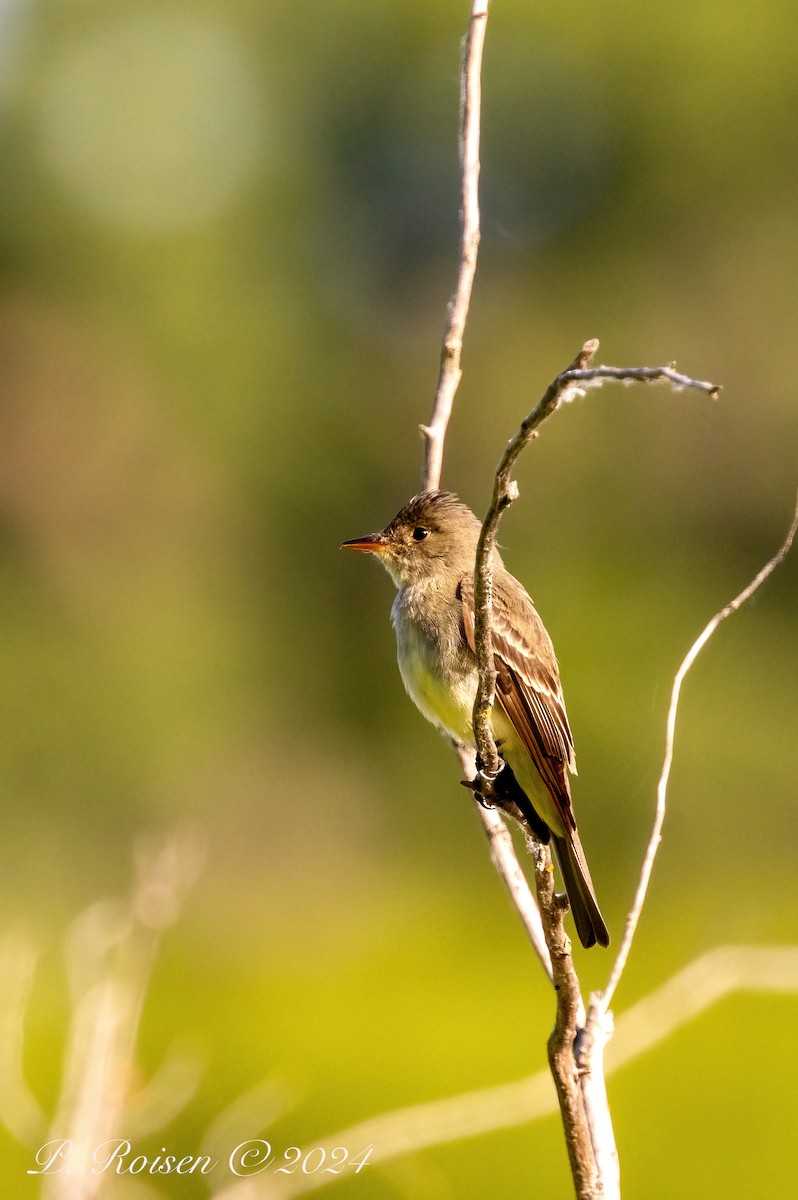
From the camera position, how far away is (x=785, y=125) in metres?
20.8

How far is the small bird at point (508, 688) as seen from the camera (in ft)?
12.1

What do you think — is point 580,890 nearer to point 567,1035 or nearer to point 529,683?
point 529,683

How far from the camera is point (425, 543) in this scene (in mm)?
4516

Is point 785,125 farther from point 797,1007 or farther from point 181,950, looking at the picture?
point 797,1007

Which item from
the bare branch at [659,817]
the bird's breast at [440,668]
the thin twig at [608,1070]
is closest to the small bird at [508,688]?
the bird's breast at [440,668]

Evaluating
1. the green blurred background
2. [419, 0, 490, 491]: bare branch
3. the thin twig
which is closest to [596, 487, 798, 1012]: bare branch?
the thin twig

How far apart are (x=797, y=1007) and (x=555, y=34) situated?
1666 cm

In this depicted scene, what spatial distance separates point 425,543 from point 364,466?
15.7 meters

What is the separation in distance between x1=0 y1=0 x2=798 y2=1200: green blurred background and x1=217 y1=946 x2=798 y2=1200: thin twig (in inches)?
246

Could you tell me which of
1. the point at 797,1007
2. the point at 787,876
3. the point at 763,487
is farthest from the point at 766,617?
the point at 797,1007

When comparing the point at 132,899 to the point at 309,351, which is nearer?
the point at 132,899

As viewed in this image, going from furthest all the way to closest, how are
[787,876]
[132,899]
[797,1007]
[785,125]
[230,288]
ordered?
1. [230,288]
2. [785,125]
3. [787,876]
4. [797,1007]
5. [132,899]

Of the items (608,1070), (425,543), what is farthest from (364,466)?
(608,1070)

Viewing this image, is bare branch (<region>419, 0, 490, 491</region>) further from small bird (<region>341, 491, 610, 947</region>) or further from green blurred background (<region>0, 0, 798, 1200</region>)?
green blurred background (<region>0, 0, 798, 1200</region>)
